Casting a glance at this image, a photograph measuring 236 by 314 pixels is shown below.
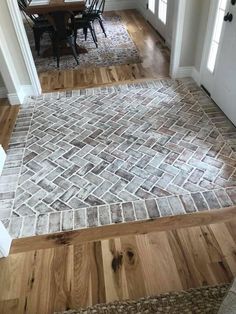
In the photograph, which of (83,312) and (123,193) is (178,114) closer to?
(123,193)

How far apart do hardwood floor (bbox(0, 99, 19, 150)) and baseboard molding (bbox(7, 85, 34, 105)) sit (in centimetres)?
8

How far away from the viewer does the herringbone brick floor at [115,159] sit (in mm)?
1808

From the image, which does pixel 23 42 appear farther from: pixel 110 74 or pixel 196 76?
pixel 196 76

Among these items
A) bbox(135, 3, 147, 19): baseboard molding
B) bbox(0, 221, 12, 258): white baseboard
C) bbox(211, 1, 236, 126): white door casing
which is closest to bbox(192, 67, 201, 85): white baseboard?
bbox(211, 1, 236, 126): white door casing

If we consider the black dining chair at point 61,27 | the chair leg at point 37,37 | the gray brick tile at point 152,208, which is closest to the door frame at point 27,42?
the black dining chair at point 61,27

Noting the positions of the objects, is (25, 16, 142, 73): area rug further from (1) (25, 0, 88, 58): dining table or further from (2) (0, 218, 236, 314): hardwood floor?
(2) (0, 218, 236, 314): hardwood floor

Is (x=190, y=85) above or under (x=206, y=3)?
under

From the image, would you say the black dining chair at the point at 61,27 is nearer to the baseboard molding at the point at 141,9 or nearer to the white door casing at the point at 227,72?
the white door casing at the point at 227,72

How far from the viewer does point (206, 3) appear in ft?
8.96

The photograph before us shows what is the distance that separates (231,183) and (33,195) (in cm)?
146

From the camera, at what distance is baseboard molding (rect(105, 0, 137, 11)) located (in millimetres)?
6027

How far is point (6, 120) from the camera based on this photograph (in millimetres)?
2775

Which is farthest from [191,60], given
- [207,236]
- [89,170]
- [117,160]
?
[207,236]

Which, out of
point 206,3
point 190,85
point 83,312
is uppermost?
point 206,3
